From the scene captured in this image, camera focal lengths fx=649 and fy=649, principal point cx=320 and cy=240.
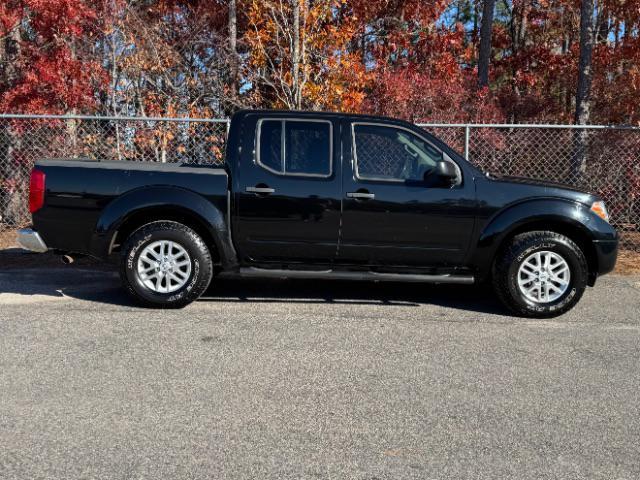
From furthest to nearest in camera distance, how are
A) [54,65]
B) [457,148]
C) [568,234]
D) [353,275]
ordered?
[54,65] < [457,148] < [568,234] < [353,275]

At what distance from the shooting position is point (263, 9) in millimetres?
12727

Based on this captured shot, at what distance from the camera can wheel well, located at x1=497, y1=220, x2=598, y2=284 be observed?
6.21 metres

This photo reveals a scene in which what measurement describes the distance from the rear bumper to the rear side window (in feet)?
8.70

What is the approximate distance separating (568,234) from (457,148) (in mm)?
4408

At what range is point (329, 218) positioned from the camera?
6.09 metres

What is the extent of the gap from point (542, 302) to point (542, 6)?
20.3 metres

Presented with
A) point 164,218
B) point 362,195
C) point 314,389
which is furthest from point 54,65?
point 314,389

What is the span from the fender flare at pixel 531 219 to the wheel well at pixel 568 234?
4cm

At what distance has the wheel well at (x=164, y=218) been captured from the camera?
6.16m

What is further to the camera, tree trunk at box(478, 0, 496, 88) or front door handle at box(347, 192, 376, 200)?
tree trunk at box(478, 0, 496, 88)

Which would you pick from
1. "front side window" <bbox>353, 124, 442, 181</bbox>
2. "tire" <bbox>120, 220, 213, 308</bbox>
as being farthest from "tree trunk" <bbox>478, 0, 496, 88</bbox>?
"tire" <bbox>120, 220, 213, 308</bbox>

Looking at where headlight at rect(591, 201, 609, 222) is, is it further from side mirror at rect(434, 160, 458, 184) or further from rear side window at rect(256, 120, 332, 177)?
rear side window at rect(256, 120, 332, 177)

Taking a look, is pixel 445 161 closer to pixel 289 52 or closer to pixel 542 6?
pixel 289 52

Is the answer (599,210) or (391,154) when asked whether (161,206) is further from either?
(599,210)
